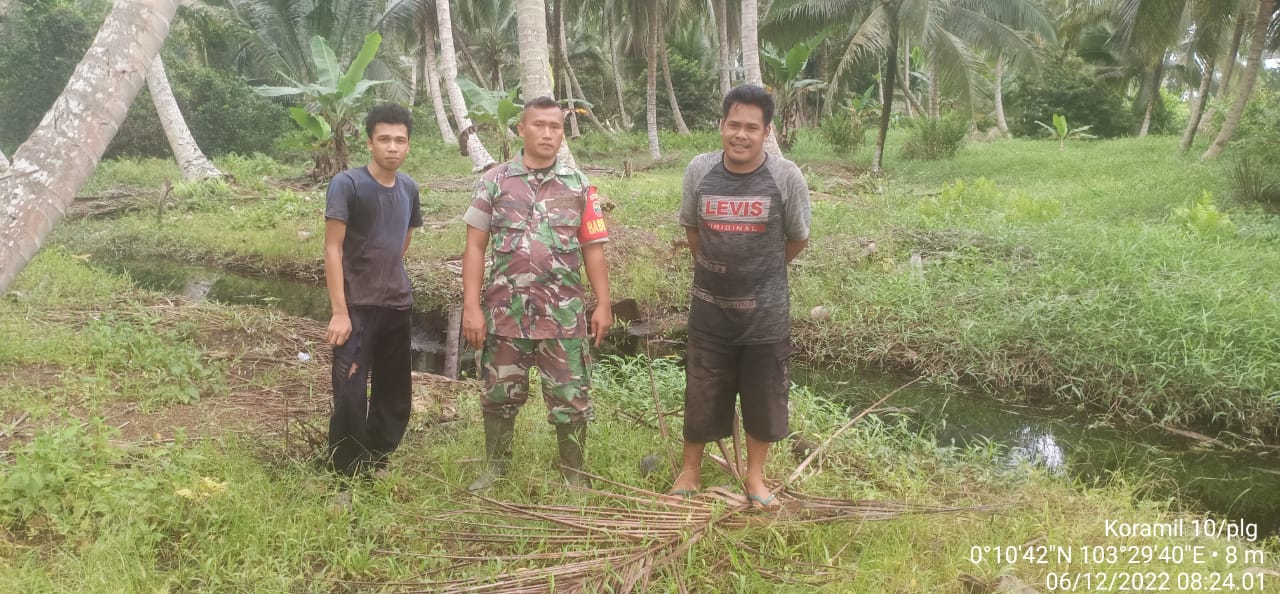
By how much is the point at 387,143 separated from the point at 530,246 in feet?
2.28

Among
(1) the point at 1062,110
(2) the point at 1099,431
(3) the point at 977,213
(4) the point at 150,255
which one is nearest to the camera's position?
(2) the point at 1099,431

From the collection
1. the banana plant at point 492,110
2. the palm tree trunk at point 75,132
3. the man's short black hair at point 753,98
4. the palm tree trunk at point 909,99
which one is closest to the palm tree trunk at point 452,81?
the banana plant at point 492,110

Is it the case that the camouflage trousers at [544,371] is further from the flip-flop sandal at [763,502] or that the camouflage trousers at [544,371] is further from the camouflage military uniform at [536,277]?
the flip-flop sandal at [763,502]

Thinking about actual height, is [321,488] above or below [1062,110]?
below

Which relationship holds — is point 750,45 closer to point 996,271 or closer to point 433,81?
point 996,271

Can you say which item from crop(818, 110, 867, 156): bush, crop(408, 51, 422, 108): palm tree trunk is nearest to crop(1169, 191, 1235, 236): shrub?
crop(818, 110, 867, 156): bush

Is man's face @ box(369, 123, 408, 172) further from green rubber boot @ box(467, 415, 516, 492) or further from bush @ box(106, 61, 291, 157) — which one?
bush @ box(106, 61, 291, 157)

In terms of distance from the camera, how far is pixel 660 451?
3.48m

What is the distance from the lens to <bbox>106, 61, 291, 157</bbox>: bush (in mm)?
17328

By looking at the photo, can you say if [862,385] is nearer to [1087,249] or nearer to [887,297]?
[887,297]

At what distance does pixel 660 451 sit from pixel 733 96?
66.0 inches

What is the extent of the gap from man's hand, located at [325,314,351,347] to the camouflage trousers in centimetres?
53

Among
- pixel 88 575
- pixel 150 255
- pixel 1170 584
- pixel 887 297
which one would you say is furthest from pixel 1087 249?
pixel 150 255

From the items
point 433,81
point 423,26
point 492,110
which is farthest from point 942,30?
point 423,26
